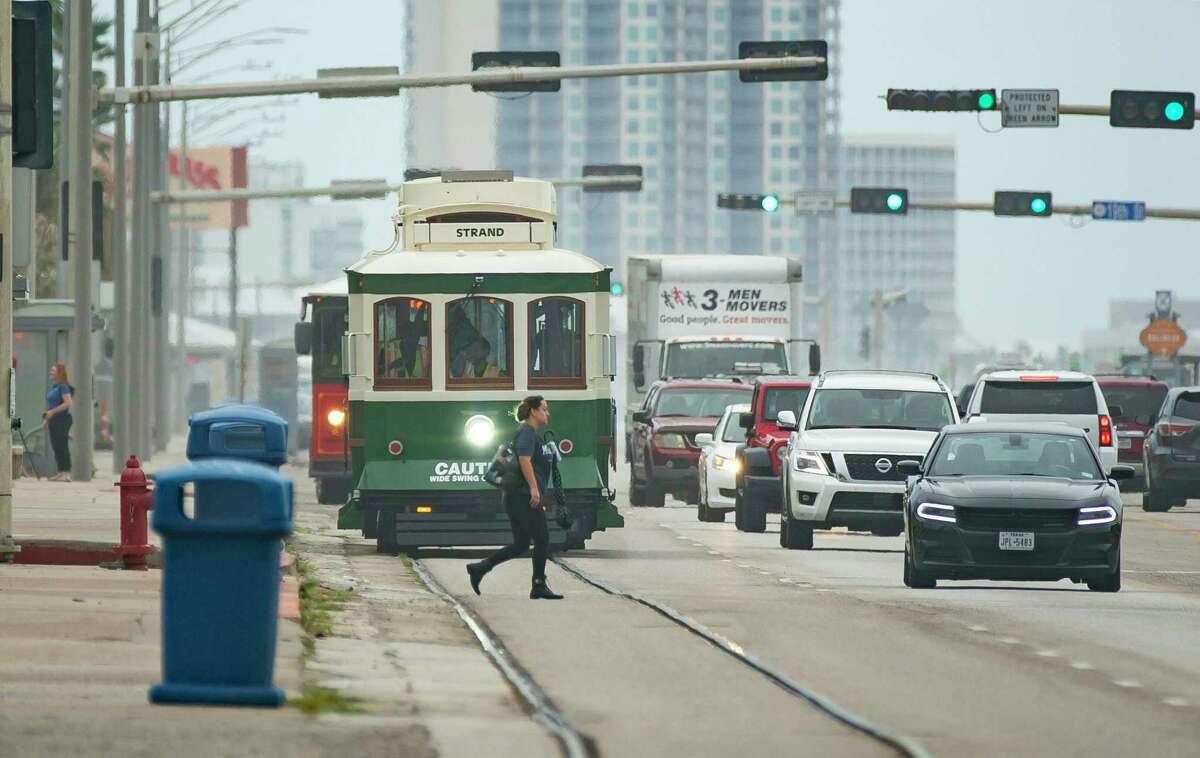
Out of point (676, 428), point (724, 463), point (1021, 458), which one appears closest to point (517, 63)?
point (724, 463)

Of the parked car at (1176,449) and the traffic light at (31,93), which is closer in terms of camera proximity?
the traffic light at (31,93)

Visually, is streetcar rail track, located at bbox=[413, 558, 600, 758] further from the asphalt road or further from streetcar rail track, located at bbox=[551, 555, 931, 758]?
streetcar rail track, located at bbox=[551, 555, 931, 758]

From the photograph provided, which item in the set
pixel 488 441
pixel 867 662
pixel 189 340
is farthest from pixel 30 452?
pixel 189 340

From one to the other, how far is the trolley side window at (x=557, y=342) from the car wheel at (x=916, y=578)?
4.96 meters

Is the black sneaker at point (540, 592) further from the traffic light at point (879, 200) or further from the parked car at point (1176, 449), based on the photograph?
the traffic light at point (879, 200)

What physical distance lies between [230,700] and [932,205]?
131 feet

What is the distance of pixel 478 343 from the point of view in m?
26.6

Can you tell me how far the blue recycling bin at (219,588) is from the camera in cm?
1210

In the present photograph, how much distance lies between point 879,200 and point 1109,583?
33092 millimetres

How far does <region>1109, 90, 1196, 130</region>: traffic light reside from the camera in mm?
36500

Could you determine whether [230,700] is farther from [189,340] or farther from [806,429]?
[189,340]

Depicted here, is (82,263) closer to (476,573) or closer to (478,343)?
(478,343)

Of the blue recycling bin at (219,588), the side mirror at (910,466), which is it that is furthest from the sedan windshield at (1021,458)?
the blue recycling bin at (219,588)

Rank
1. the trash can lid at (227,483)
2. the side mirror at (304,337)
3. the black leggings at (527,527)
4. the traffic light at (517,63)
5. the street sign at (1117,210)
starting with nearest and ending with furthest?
the trash can lid at (227,483) → the black leggings at (527,527) → the traffic light at (517,63) → the side mirror at (304,337) → the street sign at (1117,210)
